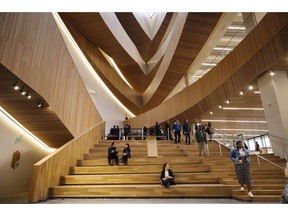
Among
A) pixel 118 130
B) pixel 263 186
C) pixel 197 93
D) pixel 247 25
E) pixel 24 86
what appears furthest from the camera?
pixel 118 130

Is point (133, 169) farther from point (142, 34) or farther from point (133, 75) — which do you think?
point (142, 34)

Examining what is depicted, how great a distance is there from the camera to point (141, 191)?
5.04 metres

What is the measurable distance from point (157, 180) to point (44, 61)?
13.7 ft

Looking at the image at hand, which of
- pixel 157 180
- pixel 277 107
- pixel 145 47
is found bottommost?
pixel 157 180

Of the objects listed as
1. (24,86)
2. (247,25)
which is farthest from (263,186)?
(247,25)

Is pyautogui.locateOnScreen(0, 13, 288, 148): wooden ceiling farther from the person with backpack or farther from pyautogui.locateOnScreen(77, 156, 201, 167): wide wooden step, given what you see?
the person with backpack

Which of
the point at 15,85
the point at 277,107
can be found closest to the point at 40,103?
the point at 15,85

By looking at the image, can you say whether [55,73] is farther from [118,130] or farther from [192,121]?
[192,121]

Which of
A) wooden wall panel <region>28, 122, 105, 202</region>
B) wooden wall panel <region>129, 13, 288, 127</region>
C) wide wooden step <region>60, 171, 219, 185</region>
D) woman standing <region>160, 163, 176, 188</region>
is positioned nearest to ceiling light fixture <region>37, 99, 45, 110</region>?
wooden wall panel <region>28, 122, 105, 202</region>

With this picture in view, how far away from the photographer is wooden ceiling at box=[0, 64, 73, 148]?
14.7 feet

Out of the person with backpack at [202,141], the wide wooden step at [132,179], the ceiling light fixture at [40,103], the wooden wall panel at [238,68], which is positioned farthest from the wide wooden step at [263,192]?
the ceiling light fixture at [40,103]

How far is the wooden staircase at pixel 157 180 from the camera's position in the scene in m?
4.95
